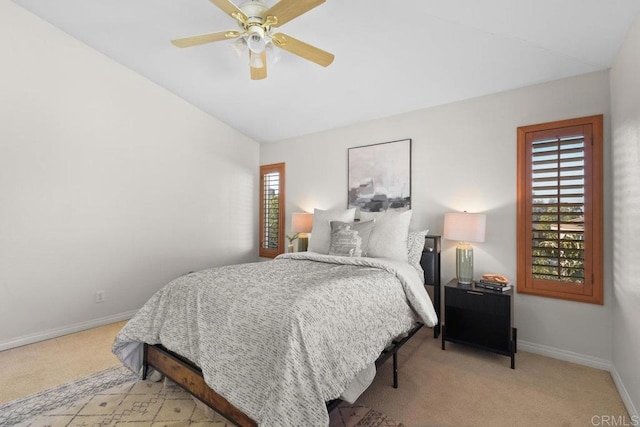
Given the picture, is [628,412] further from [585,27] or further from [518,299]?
[585,27]

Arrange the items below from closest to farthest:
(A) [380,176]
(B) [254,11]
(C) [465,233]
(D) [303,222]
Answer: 1. (B) [254,11]
2. (C) [465,233]
3. (A) [380,176]
4. (D) [303,222]

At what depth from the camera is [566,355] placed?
2658mm

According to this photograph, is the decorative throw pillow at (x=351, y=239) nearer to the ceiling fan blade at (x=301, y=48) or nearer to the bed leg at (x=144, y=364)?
the ceiling fan blade at (x=301, y=48)

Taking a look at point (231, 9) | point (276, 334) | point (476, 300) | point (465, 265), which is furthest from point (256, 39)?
point (476, 300)

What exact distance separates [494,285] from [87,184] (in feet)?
13.9

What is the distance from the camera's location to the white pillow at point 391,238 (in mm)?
2908

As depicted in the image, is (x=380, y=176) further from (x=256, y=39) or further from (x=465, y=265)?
(x=256, y=39)

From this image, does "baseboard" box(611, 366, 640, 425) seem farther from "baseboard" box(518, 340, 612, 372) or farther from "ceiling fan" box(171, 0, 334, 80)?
"ceiling fan" box(171, 0, 334, 80)

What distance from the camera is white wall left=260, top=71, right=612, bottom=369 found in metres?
2.58

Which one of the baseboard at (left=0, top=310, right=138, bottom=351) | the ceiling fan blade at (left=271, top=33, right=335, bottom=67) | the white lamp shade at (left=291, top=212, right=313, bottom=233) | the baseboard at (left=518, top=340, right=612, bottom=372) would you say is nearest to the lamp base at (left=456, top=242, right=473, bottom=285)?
the baseboard at (left=518, top=340, right=612, bottom=372)

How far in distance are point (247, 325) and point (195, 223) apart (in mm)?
3091

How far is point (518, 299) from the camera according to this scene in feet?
9.54

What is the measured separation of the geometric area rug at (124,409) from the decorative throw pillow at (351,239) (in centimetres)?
132

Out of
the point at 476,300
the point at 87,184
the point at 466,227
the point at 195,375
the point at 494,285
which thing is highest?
the point at 87,184
